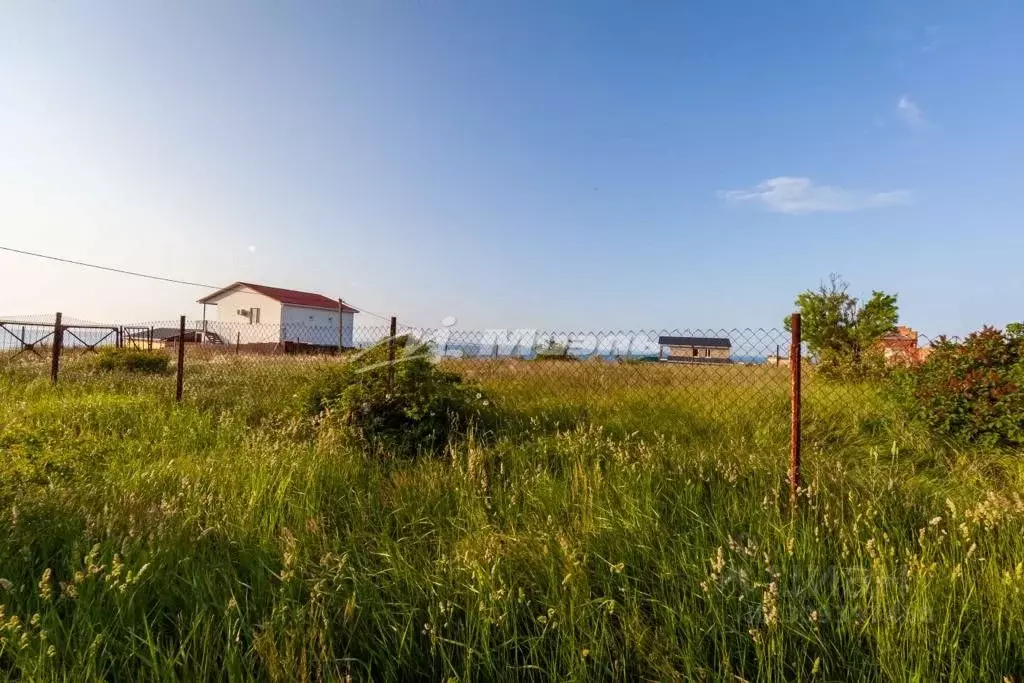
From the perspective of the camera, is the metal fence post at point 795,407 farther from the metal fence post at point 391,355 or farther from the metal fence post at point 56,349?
the metal fence post at point 56,349

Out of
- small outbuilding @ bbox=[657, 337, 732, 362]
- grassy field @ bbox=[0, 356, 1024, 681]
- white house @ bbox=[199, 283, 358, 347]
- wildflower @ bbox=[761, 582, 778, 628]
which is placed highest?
white house @ bbox=[199, 283, 358, 347]

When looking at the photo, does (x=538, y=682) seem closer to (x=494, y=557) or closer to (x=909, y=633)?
(x=494, y=557)

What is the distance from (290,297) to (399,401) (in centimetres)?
3638

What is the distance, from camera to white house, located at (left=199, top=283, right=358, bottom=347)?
114 ft

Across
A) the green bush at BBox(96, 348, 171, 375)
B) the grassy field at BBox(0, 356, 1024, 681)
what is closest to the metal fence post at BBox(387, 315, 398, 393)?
the grassy field at BBox(0, 356, 1024, 681)

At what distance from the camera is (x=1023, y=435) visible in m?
4.22

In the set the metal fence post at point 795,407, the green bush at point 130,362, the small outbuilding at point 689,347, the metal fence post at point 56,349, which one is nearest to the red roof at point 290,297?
the green bush at point 130,362

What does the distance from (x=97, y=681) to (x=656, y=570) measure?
7.15 ft

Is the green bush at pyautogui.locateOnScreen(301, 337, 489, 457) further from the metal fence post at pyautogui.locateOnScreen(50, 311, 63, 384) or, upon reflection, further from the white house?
the white house

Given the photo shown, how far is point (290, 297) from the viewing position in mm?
37375

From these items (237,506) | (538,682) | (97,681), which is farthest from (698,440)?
(97,681)

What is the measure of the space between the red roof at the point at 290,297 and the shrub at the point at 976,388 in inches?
1470

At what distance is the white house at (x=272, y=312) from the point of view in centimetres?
3472

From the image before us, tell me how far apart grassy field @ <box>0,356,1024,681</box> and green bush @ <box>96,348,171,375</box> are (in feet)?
32.0
